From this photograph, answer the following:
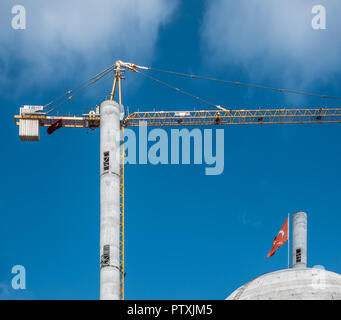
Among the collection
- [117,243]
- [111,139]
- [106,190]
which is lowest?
[117,243]

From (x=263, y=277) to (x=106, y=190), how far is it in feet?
140

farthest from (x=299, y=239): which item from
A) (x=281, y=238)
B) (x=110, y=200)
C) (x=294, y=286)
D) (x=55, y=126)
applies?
(x=55, y=126)

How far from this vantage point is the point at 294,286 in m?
81.2

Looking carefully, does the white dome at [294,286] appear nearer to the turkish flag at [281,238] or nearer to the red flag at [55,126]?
the turkish flag at [281,238]

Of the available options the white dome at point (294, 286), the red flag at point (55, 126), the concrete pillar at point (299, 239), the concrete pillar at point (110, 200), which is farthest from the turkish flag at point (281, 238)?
the red flag at point (55, 126)

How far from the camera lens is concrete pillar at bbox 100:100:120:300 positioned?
114812 mm

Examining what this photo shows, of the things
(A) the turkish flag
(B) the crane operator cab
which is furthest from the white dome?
(B) the crane operator cab

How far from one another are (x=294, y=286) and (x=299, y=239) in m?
15.5

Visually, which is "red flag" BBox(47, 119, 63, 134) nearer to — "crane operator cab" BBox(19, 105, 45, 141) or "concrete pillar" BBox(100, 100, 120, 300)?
"crane operator cab" BBox(19, 105, 45, 141)

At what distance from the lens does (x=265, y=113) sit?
445 ft

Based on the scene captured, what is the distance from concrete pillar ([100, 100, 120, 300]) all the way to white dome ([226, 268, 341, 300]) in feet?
106
